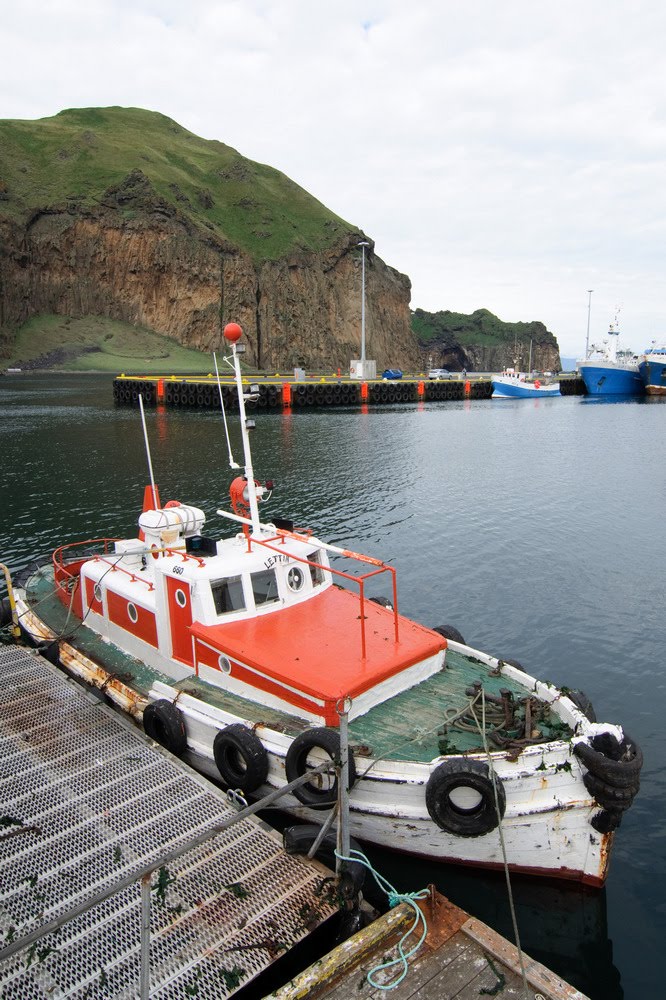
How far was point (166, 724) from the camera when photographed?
9.70m

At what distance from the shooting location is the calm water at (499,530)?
808cm

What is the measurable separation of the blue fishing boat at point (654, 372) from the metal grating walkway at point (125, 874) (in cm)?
9394

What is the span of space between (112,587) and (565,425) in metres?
53.1

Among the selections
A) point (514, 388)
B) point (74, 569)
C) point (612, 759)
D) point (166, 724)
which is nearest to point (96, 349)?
point (514, 388)

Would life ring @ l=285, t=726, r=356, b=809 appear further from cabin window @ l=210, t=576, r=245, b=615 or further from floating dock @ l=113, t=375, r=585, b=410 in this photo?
floating dock @ l=113, t=375, r=585, b=410

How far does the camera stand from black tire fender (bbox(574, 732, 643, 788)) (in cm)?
740

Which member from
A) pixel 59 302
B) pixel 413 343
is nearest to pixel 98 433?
pixel 59 302

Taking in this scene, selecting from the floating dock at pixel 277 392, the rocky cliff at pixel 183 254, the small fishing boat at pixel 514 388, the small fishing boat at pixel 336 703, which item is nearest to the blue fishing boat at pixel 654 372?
the small fishing boat at pixel 514 388

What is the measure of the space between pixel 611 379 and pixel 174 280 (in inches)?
3182

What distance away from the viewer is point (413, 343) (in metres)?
156

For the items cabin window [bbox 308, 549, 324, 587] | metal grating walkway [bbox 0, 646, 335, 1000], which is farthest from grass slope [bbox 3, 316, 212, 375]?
metal grating walkway [bbox 0, 646, 335, 1000]

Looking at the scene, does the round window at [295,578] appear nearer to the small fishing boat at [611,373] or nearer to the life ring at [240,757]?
the life ring at [240,757]

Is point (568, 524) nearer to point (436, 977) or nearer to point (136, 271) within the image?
point (436, 977)

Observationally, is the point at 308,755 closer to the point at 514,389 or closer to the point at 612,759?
the point at 612,759
